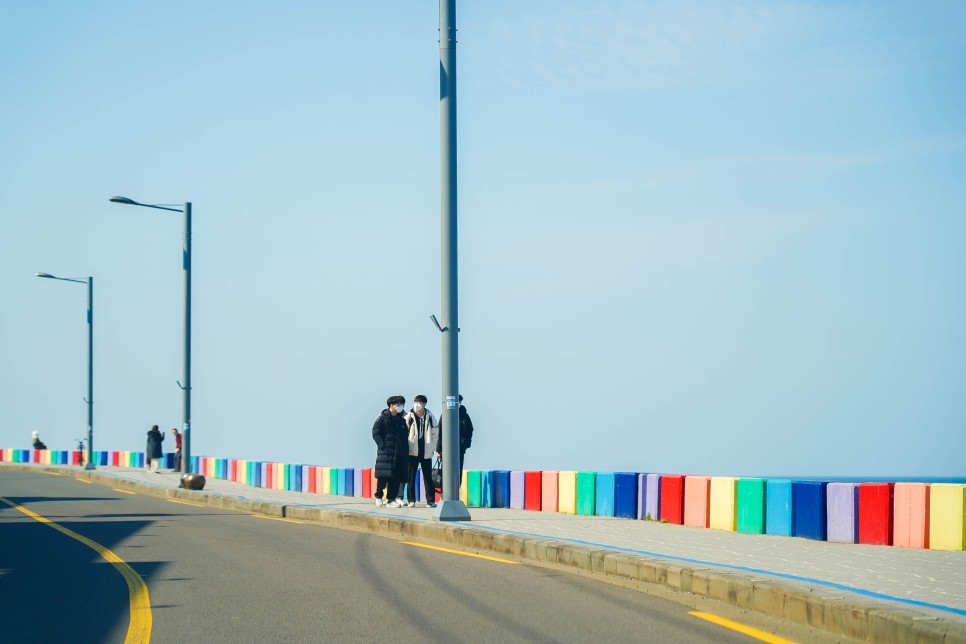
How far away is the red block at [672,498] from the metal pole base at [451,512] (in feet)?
9.31

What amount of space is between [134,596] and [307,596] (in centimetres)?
150

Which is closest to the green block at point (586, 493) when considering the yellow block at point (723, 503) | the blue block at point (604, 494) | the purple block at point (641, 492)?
the blue block at point (604, 494)

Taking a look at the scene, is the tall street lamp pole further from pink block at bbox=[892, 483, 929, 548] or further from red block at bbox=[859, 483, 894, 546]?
pink block at bbox=[892, 483, 929, 548]

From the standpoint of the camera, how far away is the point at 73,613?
1000 cm

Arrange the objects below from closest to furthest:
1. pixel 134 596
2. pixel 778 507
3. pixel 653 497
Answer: pixel 134 596 < pixel 778 507 < pixel 653 497

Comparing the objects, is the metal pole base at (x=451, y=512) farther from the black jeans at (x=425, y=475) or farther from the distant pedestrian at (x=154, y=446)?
the distant pedestrian at (x=154, y=446)

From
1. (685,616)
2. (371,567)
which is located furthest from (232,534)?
(685,616)

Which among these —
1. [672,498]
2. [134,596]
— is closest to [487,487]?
[672,498]

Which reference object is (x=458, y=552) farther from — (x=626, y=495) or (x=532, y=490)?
(x=532, y=490)

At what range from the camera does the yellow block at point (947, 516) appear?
13297 mm

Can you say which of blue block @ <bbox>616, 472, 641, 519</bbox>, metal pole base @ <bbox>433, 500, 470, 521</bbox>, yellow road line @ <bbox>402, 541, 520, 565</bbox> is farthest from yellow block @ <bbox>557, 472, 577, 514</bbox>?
yellow road line @ <bbox>402, 541, 520, 565</bbox>

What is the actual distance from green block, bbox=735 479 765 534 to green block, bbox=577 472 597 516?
3787 mm

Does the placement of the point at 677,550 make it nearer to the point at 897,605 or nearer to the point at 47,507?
the point at 897,605

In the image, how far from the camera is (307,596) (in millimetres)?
10781
